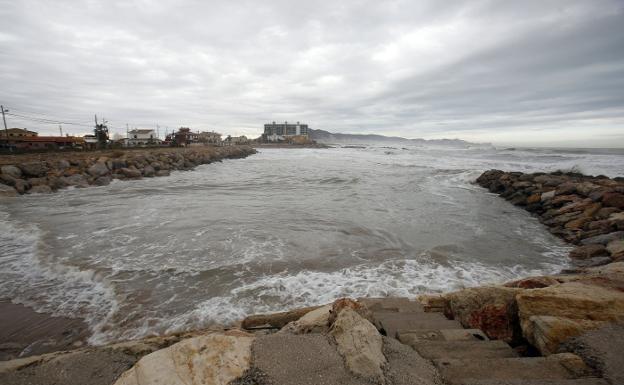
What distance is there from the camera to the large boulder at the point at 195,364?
1.97m

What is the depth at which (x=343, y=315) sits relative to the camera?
2.66m

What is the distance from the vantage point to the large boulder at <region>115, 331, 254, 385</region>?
77.5 inches

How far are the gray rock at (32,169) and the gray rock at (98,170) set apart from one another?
2145mm

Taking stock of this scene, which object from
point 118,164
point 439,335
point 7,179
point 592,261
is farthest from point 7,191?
point 592,261

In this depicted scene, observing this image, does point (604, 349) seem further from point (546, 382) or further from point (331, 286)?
point (331, 286)

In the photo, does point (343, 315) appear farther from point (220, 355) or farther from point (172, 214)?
point (172, 214)

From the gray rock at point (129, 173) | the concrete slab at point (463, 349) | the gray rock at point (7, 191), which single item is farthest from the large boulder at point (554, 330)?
the gray rock at point (129, 173)

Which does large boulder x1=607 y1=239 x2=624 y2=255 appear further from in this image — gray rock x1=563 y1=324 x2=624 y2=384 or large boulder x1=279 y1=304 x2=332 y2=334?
large boulder x1=279 y1=304 x2=332 y2=334

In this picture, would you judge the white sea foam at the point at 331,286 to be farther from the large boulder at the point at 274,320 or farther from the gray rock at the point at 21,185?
the gray rock at the point at 21,185

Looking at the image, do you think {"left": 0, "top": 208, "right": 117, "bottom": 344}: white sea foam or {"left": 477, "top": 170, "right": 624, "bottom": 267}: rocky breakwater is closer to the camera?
{"left": 0, "top": 208, "right": 117, "bottom": 344}: white sea foam

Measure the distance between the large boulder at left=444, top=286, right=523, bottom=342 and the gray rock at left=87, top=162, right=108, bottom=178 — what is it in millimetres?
20454

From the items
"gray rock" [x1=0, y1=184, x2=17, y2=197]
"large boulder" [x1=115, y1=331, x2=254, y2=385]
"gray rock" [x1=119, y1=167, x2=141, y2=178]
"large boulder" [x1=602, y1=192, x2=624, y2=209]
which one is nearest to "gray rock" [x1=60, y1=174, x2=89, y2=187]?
"gray rock" [x1=0, y1=184, x2=17, y2=197]

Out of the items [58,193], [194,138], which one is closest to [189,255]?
[58,193]

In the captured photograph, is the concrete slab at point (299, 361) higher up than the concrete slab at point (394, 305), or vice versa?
the concrete slab at point (299, 361)
